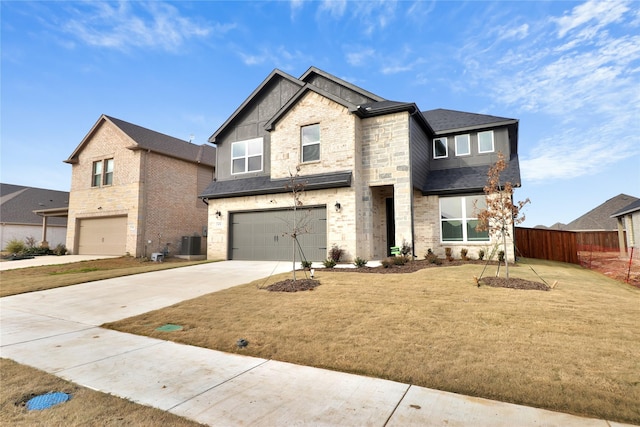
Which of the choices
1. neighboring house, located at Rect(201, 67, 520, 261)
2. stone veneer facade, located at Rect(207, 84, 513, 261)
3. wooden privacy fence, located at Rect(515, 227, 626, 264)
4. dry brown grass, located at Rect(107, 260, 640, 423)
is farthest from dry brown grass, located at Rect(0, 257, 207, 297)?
wooden privacy fence, located at Rect(515, 227, 626, 264)

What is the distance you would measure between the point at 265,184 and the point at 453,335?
12556 millimetres

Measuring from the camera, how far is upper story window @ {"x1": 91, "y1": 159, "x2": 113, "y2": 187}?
874 inches

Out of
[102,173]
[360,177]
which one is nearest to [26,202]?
[102,173]

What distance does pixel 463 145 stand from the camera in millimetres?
17281

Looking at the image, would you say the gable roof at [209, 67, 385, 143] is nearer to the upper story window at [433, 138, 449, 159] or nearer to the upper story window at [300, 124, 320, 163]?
the upper story window at [300, 124, 320, 163]

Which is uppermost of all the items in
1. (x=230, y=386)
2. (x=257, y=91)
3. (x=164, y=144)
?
(x=257, y=91)

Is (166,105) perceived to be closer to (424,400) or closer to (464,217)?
(464,217)

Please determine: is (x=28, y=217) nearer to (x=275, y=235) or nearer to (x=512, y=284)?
(x=275, y=235)

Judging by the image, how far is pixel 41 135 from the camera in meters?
21.5

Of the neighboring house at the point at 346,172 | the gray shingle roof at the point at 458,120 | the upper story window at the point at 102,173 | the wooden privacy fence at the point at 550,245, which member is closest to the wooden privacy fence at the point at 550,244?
the wooden privacy fence at the point at 550,245

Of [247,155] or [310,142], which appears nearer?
[310,142]

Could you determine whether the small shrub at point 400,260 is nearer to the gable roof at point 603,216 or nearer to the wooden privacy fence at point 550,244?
the wooden privacy fence at point 550,244

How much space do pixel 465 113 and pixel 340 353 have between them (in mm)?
18352

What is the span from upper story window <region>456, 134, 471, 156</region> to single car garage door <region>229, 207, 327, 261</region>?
860 centimetres
